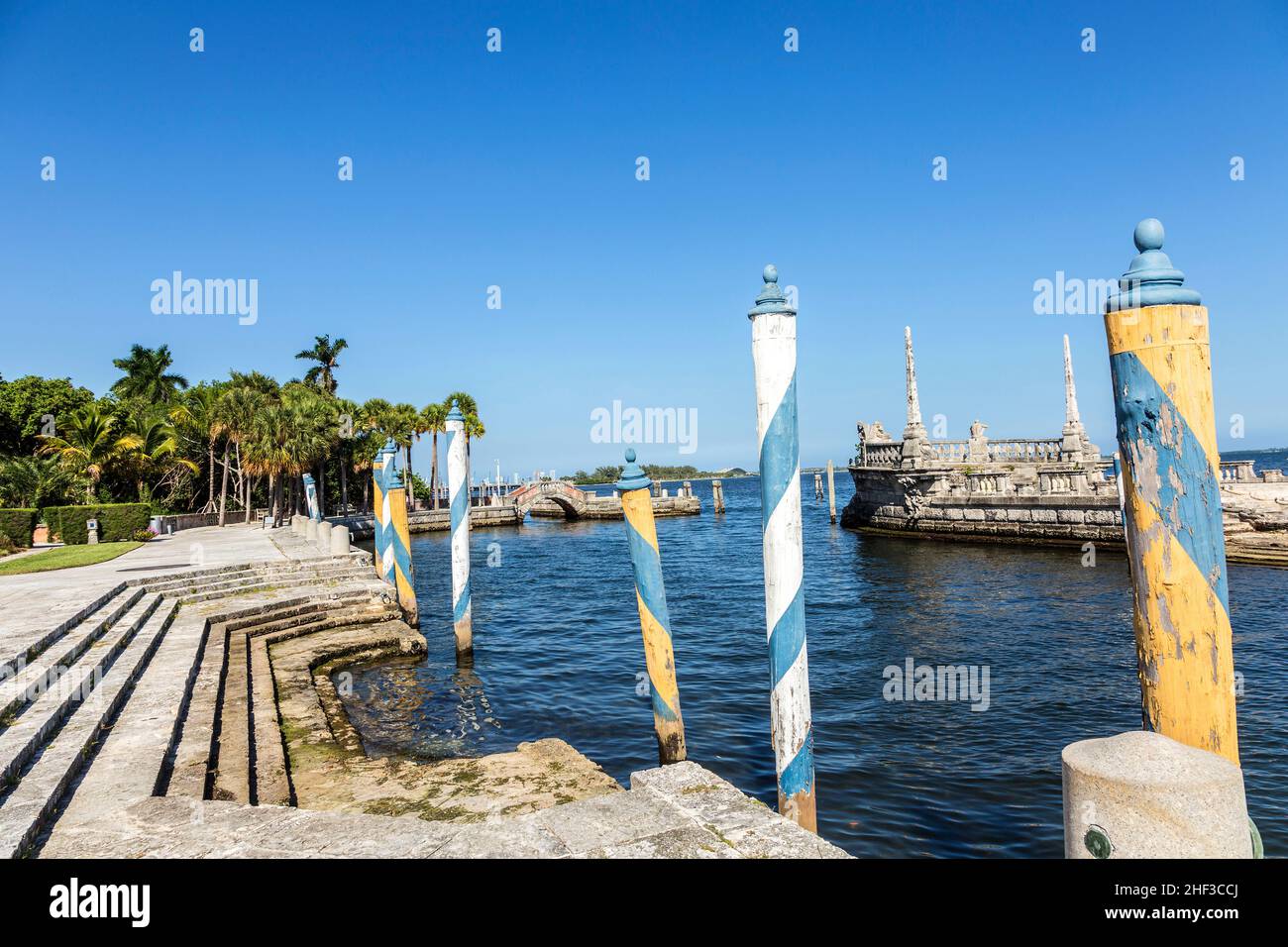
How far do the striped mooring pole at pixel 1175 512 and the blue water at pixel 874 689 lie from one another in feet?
13.4

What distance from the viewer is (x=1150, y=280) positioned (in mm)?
3654

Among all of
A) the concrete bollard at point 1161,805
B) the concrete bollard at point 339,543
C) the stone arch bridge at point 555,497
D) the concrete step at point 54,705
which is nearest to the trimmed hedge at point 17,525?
the concrete bollard at point 339,543

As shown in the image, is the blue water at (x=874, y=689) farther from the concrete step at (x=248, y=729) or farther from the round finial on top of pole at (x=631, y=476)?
the round finial on top of pole at (x=631, y=476)

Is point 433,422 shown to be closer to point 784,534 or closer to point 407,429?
point 407,429

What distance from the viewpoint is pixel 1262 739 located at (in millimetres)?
9078

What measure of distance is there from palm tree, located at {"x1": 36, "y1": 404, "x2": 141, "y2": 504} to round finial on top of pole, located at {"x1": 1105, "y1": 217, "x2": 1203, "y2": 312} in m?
39.2

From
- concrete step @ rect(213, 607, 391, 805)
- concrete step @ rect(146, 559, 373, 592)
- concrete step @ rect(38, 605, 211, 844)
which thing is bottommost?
concrete step @ rect(213, 607, 391, 805)

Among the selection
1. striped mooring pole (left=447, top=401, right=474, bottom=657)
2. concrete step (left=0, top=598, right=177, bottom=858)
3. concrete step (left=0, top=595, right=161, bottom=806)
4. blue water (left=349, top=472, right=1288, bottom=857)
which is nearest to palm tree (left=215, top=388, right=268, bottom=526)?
blue water (left=349, top=472, right=1288, bottom=857)

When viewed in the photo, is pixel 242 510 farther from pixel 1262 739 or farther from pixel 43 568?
pixel 1262 739

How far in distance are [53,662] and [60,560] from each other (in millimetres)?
14137

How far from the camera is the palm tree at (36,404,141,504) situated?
107 ft

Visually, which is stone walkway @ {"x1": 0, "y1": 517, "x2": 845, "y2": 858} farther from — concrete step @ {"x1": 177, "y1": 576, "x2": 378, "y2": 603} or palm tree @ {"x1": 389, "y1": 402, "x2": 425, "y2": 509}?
palm tree @ {"x1": 389, "y1": 402, "x2": 425, "y2": 509}
